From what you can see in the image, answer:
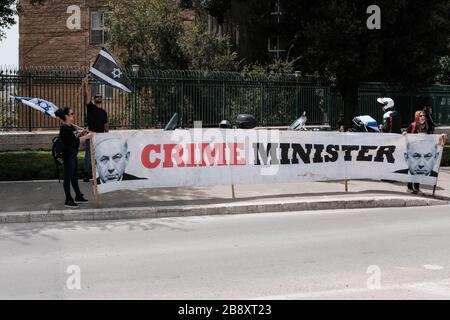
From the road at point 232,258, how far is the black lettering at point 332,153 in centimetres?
231

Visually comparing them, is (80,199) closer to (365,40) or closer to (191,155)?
(191,155)

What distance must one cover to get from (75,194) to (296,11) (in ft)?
46.0

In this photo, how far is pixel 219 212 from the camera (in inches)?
457

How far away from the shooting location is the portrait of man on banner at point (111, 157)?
11609mm

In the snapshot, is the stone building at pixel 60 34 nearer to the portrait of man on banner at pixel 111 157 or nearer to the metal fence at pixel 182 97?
the metal fence at pixel 182 97

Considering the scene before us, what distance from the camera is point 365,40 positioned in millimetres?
21969

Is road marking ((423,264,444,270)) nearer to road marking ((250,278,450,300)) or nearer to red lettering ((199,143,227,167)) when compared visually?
road marking ((250,278,450,300))

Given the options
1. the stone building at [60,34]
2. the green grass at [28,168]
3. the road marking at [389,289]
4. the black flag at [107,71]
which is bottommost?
the road marking at [389,289]

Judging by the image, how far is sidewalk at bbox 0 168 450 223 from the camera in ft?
36.1

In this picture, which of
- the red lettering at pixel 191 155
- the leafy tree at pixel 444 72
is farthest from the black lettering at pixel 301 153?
the leafy tree at pixel 444 72

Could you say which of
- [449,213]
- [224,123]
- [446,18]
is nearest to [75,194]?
[224,123]

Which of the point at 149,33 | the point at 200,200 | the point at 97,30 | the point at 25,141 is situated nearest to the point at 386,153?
the point at 200,200
